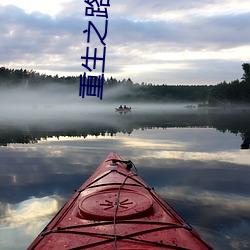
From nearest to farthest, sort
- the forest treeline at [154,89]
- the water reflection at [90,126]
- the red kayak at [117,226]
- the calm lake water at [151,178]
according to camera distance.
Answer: the red kayak at [117,226], the calm lake water at [151,178], the water reflection at [90,126], the forest treeline at [154,89]

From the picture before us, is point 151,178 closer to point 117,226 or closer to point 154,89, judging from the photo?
point 117,226

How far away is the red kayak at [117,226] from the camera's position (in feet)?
13.9

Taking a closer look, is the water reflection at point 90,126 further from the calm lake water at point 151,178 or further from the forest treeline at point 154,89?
the forest treeline at point 154,89

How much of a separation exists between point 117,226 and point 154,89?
173 m

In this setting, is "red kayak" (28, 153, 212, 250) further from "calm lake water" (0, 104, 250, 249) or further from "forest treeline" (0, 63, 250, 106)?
"forest treeline" (0, 63, 250, 106)

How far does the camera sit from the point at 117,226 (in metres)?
4.67

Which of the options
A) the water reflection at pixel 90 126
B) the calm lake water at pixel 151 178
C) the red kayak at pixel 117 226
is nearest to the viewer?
the red kayak at pixel 117 226

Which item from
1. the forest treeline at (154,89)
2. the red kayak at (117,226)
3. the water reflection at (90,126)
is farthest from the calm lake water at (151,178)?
the forest treeline at (154,89)

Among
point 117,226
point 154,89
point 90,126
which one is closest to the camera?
point 117,226

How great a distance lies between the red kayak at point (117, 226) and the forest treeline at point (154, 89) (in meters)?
99.1

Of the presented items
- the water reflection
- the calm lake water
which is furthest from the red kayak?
the water reflection

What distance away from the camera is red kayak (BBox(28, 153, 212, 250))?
13.9ft

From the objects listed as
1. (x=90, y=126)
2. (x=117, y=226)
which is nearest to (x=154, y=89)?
(x=90, y=126)

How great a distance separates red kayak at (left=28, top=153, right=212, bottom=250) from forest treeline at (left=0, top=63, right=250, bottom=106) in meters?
99.1
